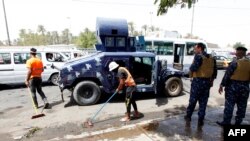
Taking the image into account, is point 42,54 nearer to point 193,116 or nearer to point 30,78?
point 30,78

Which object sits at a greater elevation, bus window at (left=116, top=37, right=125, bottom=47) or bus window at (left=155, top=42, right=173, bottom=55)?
bus window at (left=116, top=37, right=125, bottom=47)

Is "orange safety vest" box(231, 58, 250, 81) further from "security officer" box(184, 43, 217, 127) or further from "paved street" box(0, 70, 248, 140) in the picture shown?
"paved street" box(0, 70, 248, 140)

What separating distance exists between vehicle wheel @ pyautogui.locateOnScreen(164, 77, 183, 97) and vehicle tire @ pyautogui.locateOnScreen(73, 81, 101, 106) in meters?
2.48

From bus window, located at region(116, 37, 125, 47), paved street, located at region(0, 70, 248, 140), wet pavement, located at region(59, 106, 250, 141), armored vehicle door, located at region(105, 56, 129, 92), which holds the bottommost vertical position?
paved street, located at region(0, 70, 248, 140)

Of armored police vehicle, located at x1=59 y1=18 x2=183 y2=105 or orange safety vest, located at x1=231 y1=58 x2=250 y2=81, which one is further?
armored police vehicle, located at x1=59 y1=18 x2=183 y2=105

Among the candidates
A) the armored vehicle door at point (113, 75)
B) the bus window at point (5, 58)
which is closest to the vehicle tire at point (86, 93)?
the armored vehicle door at point (113, 75)

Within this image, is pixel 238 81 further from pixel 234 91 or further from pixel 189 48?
pixel 189 48

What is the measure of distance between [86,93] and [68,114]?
101 cm

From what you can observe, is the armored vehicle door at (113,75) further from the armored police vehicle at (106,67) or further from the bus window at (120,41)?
the bus window at (120,41)

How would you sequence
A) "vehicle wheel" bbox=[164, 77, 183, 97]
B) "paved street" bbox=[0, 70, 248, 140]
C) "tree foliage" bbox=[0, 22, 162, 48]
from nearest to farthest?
"paved street" bbox=[0, 70, 248, 140], "vehicle wheel" bbox=[164, 77, 183, 97], "tree foliage" bbox=[0, 22, 162, 48]

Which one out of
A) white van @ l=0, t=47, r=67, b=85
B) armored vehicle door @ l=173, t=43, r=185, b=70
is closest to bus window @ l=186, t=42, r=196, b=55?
armored vehicle door @ l=173, t=43, r=185, b=70

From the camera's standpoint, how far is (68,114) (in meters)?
6.40

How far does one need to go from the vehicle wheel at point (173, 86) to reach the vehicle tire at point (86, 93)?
248cm

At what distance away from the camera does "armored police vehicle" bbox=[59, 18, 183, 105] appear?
7.01m
